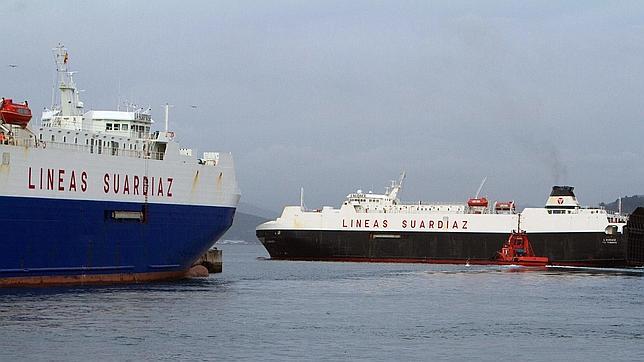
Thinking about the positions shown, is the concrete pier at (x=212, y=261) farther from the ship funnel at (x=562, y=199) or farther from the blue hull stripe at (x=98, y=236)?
the ship funnel at (x=562, y=199)

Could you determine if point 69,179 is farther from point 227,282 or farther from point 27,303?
point 227,282

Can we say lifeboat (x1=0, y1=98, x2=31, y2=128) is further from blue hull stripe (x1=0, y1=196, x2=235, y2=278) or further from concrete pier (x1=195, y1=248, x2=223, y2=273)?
concrete pier (x1=195, y1=248, x2=223, y2=273)

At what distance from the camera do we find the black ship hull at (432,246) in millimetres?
78188

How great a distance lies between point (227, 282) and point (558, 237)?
117 ft

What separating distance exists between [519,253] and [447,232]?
24.1 feet

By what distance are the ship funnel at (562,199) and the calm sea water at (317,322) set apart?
93.0ft

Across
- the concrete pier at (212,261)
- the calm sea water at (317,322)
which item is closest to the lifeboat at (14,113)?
the calm sea water at (317,322)

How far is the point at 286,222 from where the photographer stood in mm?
86062

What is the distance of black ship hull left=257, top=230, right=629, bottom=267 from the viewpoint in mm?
78188

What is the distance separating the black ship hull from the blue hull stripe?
35215mm

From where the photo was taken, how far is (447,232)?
8262 cm

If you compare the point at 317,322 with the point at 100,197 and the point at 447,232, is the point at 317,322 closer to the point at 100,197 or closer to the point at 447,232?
Result: the point at 100,197

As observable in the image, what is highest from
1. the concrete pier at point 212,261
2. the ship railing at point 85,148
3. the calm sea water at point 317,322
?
the ship railing at point 85,148

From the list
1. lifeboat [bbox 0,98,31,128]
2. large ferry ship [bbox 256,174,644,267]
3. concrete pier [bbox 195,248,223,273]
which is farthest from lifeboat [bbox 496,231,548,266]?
lifeboat [bbox 0,98,31,128]
